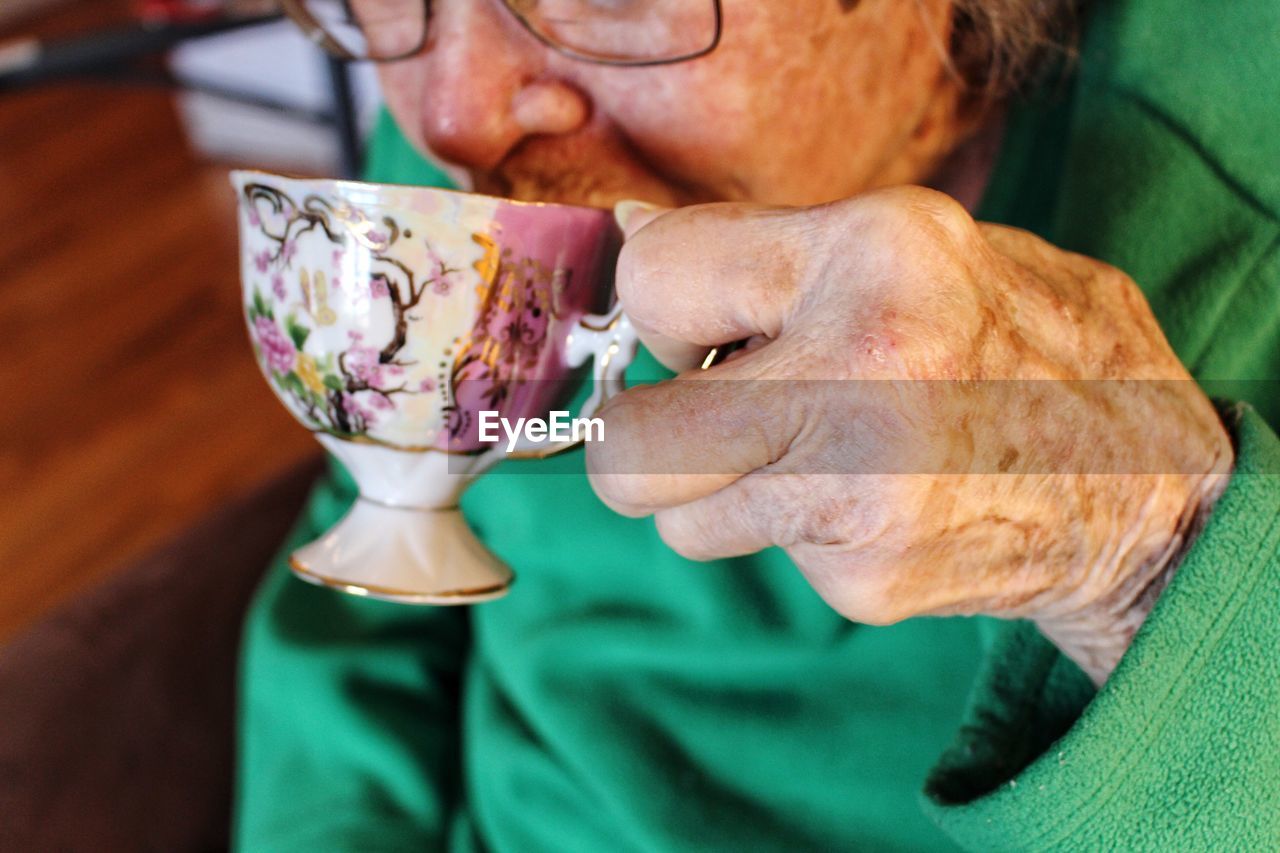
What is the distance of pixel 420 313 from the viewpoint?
22.7 inches

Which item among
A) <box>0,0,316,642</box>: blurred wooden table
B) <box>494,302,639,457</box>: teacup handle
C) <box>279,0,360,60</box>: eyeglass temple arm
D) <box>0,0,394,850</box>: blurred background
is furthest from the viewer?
<box>0,0,316,642</box>: blurred wooden table

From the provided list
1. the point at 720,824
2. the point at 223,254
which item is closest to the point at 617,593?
the point at 720,824

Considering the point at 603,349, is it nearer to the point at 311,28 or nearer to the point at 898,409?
the point at 898,409

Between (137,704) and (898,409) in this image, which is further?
(137,704)

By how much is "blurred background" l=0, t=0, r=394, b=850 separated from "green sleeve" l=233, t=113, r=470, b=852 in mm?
68

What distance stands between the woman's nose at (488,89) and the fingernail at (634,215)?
16 centimetres

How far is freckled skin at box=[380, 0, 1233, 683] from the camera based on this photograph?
47cm

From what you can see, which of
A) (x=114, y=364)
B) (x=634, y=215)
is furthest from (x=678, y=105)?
(x=114, y=364)

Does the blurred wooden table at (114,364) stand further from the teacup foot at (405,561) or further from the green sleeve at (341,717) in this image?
the teacup foot at (405,561)

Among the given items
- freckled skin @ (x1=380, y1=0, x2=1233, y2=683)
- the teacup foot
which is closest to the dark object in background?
the teacup foot

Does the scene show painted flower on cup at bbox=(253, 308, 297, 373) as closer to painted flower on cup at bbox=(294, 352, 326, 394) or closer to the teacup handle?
painted flower on cup at bbox=(294, 352, 326, 394)

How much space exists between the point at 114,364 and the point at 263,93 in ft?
3.40

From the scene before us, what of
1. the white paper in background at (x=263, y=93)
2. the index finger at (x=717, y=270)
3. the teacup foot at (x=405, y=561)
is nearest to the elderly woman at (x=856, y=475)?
the index finger at (x=717, y=270)

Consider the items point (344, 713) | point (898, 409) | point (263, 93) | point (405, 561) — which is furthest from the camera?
point (263, 93)
